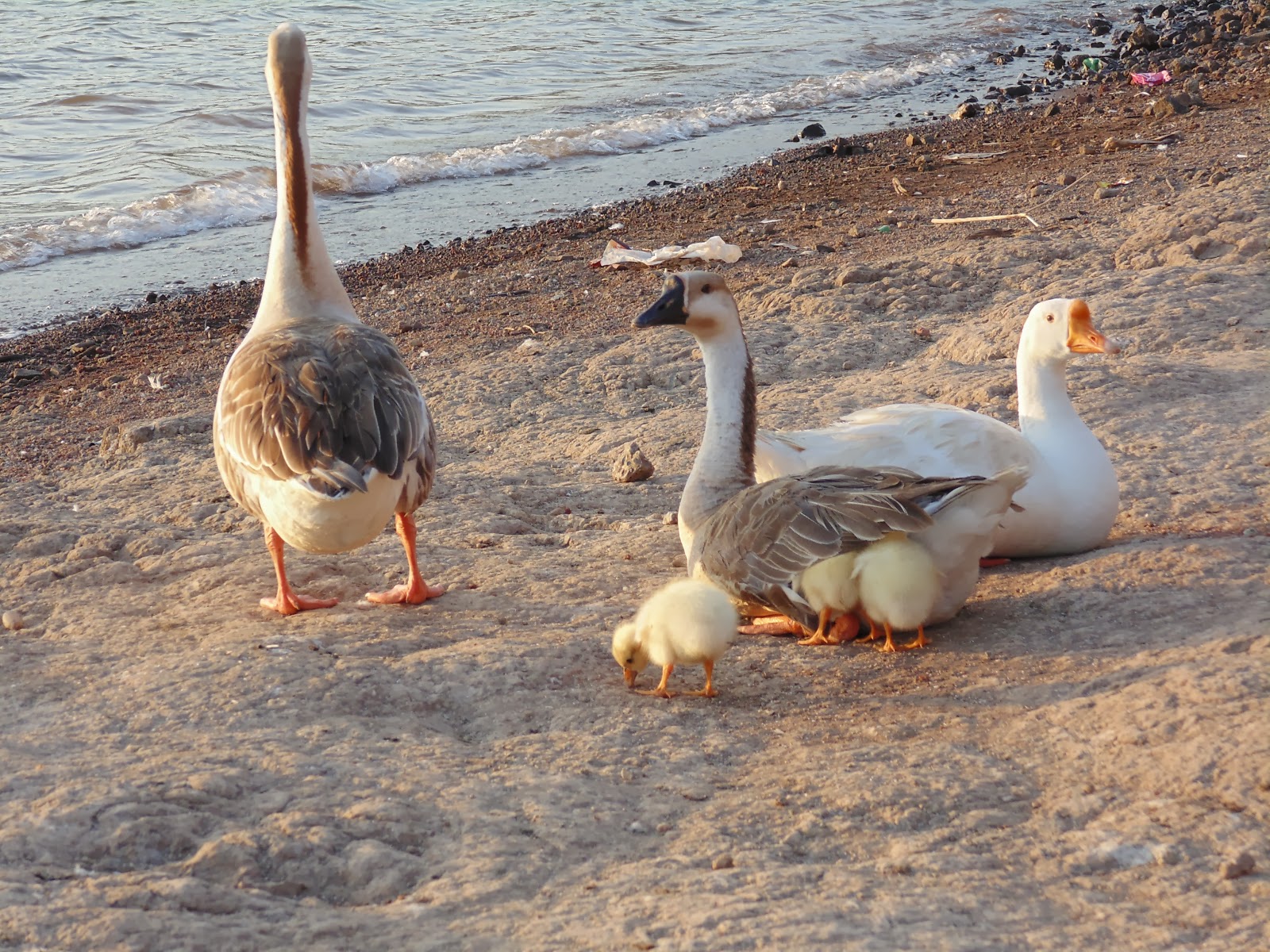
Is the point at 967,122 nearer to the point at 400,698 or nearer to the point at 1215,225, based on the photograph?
the point at 1215,225

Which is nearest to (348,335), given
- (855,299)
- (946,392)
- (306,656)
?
(306,656)

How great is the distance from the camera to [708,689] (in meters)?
4.41

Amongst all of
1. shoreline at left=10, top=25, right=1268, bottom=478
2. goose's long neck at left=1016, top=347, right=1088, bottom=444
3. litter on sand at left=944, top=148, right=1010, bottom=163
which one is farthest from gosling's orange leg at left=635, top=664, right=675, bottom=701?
litter on sand at left=944, top=148, right=1010, bottom=163

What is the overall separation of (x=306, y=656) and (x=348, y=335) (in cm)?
149

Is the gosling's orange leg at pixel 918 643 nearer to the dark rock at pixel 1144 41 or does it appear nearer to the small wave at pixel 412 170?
the small wave at pixel 412 170

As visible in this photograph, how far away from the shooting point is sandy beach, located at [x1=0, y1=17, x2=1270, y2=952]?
2.95 m

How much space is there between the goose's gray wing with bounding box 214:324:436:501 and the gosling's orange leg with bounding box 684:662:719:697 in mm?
1346

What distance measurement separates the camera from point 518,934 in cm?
283

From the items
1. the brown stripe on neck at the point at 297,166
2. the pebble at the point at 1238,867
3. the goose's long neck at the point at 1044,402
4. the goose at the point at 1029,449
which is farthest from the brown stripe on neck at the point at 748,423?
the pebble at the point at 1238,867

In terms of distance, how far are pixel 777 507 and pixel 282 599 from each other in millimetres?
2102

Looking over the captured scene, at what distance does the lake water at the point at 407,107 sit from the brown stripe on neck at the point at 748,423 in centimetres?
791

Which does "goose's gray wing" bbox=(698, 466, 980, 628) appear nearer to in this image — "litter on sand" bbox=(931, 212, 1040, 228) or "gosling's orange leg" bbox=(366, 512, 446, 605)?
"gosling's orange leg" bbox=(366, 512, 446, 605)

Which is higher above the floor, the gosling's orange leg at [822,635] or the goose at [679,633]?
the goose at [679,633]

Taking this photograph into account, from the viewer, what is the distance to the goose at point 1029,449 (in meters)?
5.28
